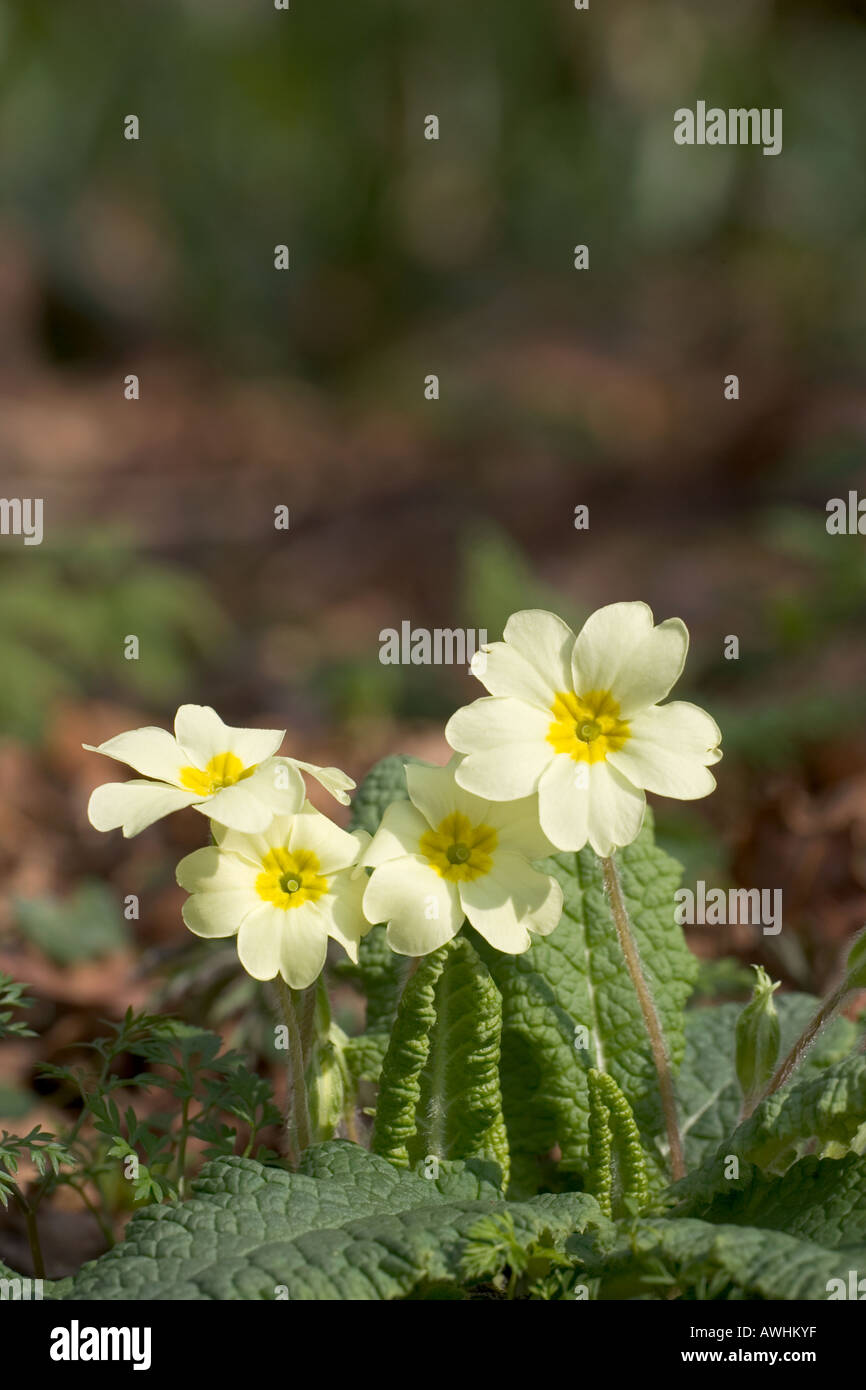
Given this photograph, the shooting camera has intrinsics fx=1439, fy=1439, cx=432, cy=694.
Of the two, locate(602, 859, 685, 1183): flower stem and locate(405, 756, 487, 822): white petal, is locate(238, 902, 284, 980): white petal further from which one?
locate(602, 859, 685, 1183): flower stem

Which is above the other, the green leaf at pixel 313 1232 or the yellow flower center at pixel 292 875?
the yellow flower center at pixel 292 875

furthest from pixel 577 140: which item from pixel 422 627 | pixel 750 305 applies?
pixel 422 627

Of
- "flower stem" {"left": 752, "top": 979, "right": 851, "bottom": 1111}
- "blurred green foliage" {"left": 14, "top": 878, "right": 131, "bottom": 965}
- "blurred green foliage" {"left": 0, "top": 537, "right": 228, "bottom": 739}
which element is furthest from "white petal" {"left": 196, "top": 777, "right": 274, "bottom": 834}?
"blurred green foliage" {"left": 0, "top": 537, "right": 228, "bottom": 739}

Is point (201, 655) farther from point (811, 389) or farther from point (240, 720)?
point (811, 389)

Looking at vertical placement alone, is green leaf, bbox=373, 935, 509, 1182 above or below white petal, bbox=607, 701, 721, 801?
below

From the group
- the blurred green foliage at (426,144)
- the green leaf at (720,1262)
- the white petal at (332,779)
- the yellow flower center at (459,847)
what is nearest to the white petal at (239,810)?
the white petal at (332,779)

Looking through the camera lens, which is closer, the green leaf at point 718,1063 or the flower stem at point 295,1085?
the flower stem at point 295,1085

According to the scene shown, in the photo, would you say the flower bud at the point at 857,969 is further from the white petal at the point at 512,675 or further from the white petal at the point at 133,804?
the white petal at the point at 133,804
